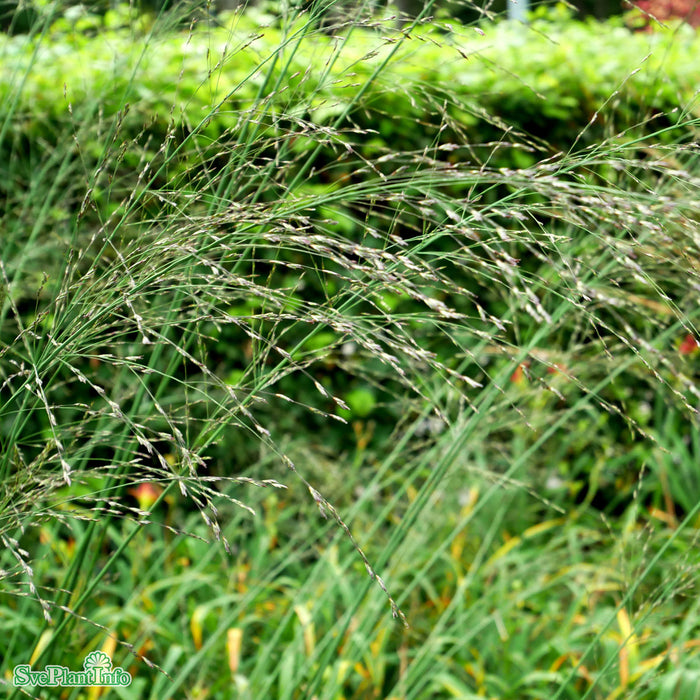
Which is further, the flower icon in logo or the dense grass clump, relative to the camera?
the flower icon in logo

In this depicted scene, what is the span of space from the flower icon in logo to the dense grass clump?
0.21ft

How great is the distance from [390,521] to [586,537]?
75 centimetres

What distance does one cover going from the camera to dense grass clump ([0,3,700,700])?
1.37 meters

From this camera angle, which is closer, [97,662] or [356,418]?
[97,662]

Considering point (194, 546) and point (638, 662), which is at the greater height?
point (638, 662)

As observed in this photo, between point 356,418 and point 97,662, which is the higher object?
point 97,662

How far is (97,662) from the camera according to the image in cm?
166

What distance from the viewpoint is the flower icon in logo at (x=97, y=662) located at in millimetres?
1626

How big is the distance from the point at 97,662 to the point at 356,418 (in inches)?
65.9

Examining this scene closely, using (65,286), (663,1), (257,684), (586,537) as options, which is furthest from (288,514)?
(663,1)

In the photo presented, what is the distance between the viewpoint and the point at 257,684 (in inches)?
74.9

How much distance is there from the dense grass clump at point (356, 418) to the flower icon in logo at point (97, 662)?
0.21 ft

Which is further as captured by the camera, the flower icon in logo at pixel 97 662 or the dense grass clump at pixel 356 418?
the flower icon in logo at pixel 97 662

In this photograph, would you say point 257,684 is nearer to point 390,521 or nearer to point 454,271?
point 390,521
